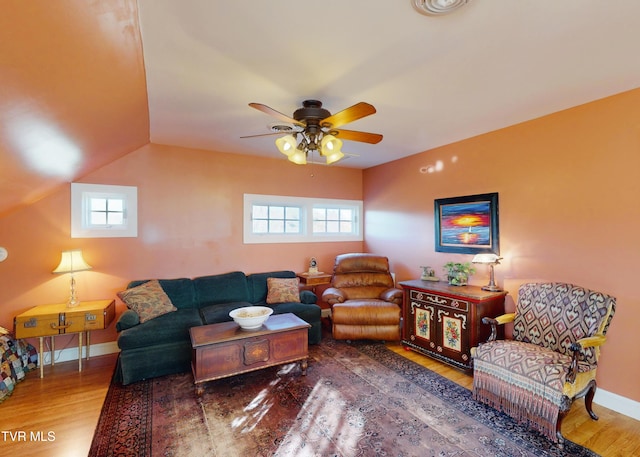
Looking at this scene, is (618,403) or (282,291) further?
(282,291)

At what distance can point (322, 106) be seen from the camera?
264 centimetres

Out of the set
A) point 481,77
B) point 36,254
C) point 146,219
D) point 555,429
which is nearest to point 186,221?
point 146,219

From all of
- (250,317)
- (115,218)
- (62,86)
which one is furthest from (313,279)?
(62,86)

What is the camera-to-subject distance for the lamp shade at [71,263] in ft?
10.4

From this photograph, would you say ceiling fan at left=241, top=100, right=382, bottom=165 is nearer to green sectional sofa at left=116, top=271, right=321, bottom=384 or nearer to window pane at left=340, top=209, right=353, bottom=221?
green sectional sofa at left=116, top=271, right=321, bottom=384

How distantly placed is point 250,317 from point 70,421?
59.8 inches

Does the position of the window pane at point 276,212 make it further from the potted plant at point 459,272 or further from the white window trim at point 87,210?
the potted plant at point 459,272

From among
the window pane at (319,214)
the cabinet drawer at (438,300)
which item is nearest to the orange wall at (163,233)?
the window pane at (319,214)

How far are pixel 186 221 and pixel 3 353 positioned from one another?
210 cm

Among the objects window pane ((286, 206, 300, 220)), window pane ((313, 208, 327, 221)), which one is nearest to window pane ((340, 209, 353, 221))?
window pane ((313, 208, 327, 221))

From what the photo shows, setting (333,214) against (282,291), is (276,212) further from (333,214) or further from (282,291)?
(282,291)

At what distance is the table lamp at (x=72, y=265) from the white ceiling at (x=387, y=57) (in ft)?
5.62

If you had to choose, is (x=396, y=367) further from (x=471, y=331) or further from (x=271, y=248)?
(x=271, y=248)

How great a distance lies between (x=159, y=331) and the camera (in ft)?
9.94
